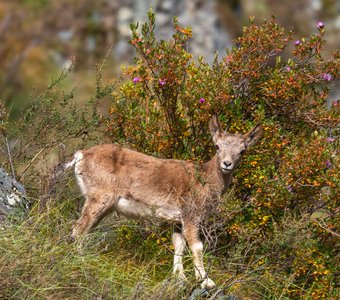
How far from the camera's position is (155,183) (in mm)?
10680

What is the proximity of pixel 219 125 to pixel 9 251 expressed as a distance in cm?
295

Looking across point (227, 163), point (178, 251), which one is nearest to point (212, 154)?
point (227, 163)

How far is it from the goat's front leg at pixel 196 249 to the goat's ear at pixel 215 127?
1.10 m

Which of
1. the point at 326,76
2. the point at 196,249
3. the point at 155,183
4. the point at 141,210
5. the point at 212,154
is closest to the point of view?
the point at 196,249

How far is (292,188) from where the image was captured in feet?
35.5

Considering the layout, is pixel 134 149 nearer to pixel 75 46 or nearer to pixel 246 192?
pixel 246 192

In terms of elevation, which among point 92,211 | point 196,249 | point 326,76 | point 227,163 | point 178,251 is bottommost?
point 178,251

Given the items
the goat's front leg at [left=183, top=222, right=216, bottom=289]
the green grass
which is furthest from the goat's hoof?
the green grass

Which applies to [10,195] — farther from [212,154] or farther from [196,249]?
[212,154]

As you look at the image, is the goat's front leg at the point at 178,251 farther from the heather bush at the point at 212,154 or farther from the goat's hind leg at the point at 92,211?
the goat's hind leg at the point at 92,211

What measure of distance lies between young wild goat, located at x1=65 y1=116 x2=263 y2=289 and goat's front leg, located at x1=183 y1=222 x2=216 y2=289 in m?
0.01

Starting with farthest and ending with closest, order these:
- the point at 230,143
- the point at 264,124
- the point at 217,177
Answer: the point at 264,124, the point at 217,177, the point at 230,143

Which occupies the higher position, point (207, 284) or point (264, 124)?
point (264, 124)

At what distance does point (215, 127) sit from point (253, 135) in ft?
1.47
